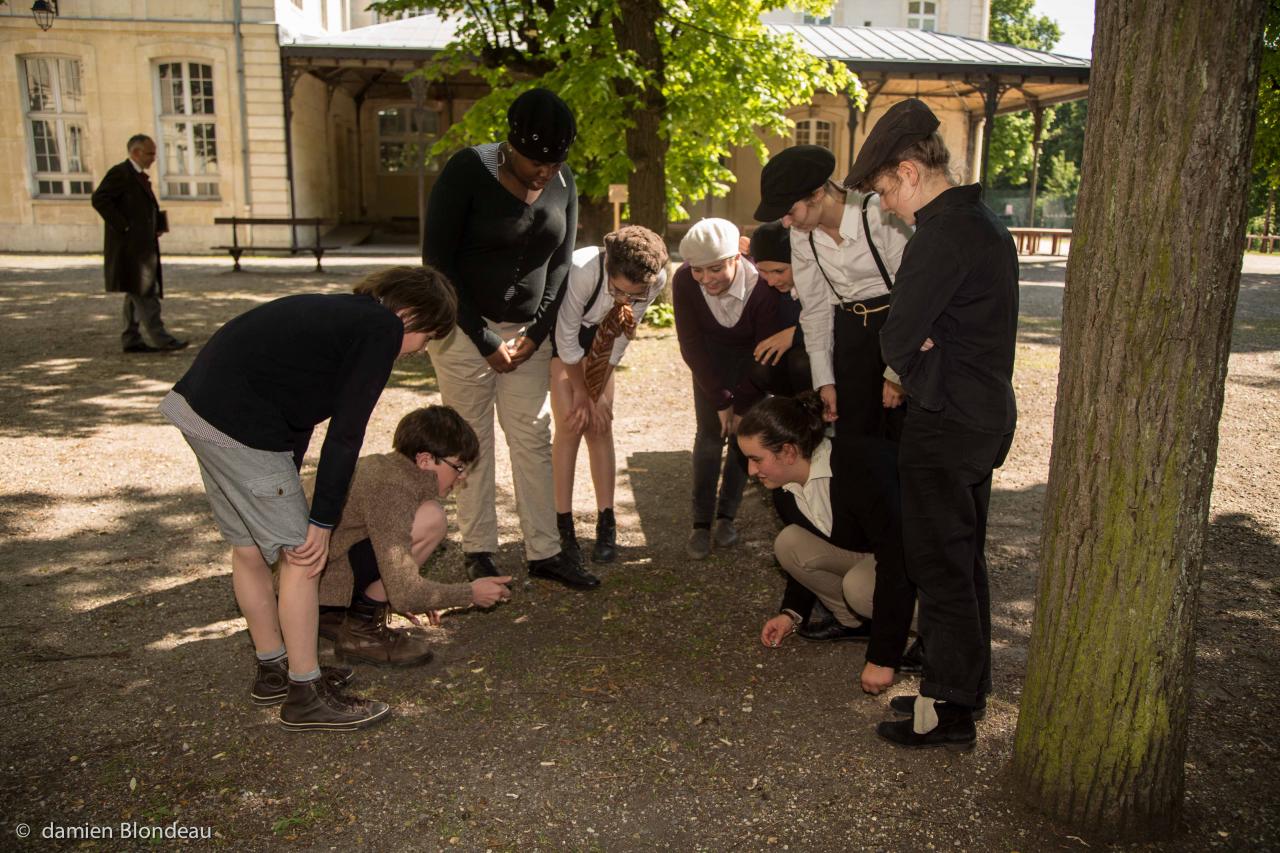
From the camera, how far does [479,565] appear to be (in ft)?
13.9

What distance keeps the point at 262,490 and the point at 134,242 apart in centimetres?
726

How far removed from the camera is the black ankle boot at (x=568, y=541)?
430cm

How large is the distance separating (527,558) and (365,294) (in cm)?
175

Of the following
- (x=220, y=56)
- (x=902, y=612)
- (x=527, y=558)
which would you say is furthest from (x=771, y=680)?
(x=220, y=56)

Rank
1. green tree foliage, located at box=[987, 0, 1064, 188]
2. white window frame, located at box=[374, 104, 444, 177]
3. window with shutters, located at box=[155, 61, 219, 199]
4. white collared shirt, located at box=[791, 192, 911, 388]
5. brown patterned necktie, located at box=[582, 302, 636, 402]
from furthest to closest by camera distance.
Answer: green tree foliage, located at box=[987, 0, 1064, 188] → white window frame, located at box=[374, 104, 444, 177] → window with shutters, located at box=[155, 61, 219, 199] → brown patterned necktie, located at box=[582, 302, 636, 402] → white collared shirt, located at box=[791, 192, 911, 388]

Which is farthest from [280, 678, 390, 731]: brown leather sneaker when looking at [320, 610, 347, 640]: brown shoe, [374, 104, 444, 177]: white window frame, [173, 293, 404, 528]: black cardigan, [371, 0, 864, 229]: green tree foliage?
[374, 104, 444, 177]: white window frame

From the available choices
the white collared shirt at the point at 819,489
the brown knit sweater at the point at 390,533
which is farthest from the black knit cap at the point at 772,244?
the brown knit sweater at the point at 390,533

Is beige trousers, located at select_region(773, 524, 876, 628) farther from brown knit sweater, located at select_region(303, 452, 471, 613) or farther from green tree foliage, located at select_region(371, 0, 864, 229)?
green tree foliage, located at select_region(371, 0, 864, 229)

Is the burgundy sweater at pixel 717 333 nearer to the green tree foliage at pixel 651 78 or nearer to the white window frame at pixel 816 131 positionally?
the green tree foliage at pixel 651 78

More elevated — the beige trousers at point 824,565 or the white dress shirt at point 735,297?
the white dress shirt at point 735,297

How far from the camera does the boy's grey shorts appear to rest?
2.79 meters

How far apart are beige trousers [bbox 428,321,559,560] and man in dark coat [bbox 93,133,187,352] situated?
6178 millimetres

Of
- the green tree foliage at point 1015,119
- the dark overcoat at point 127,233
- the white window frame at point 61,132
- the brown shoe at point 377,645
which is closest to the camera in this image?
the brown shoe at point 377,645

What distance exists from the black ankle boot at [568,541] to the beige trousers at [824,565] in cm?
104
